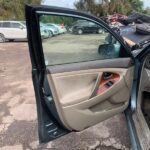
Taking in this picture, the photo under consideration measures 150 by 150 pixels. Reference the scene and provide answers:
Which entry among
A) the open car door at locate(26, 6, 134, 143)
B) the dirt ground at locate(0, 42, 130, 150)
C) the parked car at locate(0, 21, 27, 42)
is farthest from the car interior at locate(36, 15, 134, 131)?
the parked car at locate(0, 21, 27, 42)

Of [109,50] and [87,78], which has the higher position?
[109,50]

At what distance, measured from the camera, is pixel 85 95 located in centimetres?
274

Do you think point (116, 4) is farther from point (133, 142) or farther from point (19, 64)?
point (133, 142)

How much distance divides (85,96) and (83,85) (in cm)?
11

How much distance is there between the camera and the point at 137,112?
3148 millimetres

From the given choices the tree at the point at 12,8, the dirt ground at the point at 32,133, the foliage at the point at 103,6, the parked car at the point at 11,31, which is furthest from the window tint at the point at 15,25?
the foliage at the point at 103,6

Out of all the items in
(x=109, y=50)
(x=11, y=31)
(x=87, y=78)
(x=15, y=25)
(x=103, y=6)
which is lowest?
(x=103, y=6)

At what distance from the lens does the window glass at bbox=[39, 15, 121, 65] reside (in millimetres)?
2574

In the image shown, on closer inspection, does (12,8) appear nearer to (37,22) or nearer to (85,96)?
(85,96)

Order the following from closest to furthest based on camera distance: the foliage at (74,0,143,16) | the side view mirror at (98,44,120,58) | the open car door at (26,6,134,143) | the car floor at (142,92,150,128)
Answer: the open car door at (26,6,134,143)
the side view mirror at (98,44,120,58)
the car floor at (142,92,150,128)
the foliage at (74,0,143,16)

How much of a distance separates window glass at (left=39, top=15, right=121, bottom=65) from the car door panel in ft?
0.41

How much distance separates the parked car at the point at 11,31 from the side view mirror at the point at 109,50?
1557 centimetres

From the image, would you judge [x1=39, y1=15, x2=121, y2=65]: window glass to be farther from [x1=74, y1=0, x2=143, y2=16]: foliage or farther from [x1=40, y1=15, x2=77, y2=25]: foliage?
[x1=74, y1=0, x2=143, y2=16]: foliage

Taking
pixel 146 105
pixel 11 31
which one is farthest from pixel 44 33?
pixel 11 31
